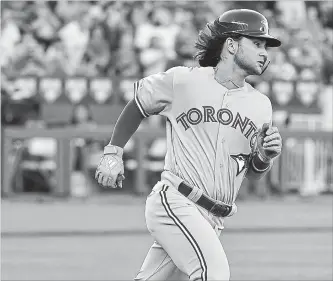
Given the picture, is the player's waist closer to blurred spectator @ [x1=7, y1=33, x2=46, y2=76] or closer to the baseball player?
the baseball player

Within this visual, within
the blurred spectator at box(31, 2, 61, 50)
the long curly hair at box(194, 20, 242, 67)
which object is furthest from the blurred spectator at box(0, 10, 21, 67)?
the long curly hair at box(194, 20, 242, 67)

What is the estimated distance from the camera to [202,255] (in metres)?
5.75

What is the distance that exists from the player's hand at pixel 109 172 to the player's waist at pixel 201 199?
0.30m

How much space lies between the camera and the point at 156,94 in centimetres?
611

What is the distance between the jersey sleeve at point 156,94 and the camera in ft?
20.0

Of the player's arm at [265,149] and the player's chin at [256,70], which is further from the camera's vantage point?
the player's chin at [256,70]

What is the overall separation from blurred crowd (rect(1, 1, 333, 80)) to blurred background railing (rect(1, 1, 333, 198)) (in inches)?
0.9

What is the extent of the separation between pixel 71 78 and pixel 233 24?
42.4 ft

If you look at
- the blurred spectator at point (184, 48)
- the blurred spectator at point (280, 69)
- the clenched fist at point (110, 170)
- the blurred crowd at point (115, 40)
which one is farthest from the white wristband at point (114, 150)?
the blurred spectator at point (280, 69)

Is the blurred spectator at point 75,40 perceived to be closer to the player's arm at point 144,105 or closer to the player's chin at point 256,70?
the player's arm at point 144,105

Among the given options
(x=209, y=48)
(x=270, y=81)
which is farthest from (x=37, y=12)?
(x=209, y=48)

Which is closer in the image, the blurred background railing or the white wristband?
the white wristband

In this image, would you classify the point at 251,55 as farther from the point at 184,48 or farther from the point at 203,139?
the point at 184,48

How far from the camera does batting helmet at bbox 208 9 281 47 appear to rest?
19.7 ft
